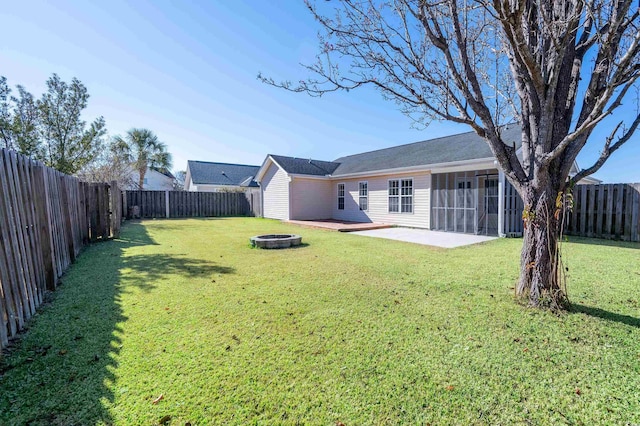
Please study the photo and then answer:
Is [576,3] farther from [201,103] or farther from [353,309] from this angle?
[201,103]

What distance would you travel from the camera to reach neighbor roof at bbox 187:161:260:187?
93.8 ft

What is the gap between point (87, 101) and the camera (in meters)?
16.3

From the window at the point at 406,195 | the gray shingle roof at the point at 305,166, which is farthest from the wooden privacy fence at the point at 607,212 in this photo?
the gray shingle roof at the point at 305,166

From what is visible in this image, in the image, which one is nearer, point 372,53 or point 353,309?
point 353,309

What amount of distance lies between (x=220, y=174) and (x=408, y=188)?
22840 millimetres

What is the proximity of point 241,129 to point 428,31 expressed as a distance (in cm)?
1712

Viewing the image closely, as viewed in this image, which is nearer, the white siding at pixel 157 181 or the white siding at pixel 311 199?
the white siding at pixel 311 199

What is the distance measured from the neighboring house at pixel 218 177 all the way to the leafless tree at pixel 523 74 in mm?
23379

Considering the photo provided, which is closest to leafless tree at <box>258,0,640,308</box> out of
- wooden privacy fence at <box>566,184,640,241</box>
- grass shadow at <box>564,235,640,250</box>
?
grass shadow at <box>564,235,640,250</box>

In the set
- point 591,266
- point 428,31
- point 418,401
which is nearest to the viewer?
point 418,401

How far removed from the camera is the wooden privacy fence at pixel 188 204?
60.1 ft

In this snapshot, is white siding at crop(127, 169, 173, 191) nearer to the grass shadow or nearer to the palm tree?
the palm tree

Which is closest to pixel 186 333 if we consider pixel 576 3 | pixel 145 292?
pixel 145 292

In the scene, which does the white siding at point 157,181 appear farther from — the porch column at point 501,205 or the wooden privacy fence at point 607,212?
the wooden privacy fence at point 607,212
